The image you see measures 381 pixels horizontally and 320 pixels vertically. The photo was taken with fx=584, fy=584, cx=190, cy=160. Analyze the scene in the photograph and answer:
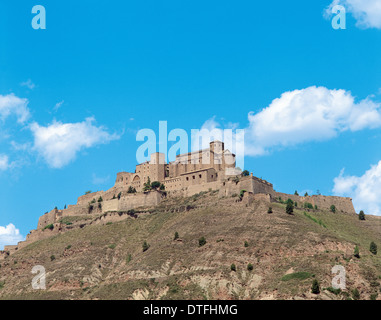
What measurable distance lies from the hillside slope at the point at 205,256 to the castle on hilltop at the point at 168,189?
3162 mm

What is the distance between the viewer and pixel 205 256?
75.2 m

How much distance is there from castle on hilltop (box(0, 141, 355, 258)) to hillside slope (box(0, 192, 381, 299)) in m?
3.16

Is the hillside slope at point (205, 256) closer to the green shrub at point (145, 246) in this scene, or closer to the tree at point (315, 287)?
the tree at point (315, 287)

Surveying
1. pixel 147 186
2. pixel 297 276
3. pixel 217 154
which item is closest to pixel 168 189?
pixel 147 186

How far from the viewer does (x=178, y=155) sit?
117 m

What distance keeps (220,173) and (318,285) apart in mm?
46384

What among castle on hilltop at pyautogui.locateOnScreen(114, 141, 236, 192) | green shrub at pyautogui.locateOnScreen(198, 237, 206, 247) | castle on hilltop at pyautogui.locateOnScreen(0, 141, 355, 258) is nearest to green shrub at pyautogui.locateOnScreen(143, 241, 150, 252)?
green shrub at pyautogui.locateOnScreen(198, 237, 206, 247)

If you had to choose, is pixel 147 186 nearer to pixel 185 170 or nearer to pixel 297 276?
pixel 185 170

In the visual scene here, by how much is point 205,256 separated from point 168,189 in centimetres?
3817

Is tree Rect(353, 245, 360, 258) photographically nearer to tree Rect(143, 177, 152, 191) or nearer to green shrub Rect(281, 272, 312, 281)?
green shrub Rect(281, 272, 312, 281)

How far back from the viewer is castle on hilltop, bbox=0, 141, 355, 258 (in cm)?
9994
